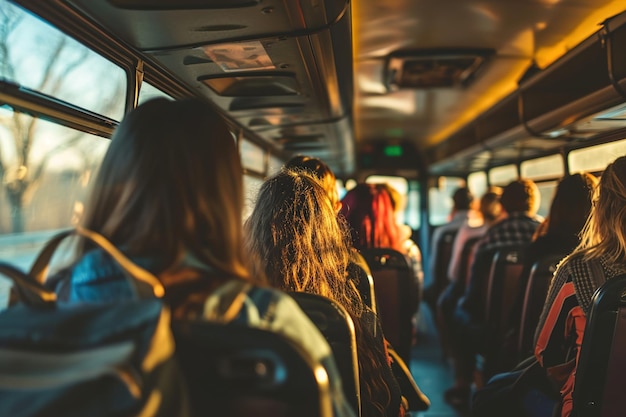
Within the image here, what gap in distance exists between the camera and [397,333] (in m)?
3.28

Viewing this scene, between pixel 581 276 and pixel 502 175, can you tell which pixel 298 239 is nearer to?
pixel 581 276

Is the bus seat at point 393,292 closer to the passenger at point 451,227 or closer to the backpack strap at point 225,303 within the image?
the backpack strap at point 225,303

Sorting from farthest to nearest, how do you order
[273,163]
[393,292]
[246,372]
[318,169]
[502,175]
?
[502,175]
[273,163]
[393,292]
[318,169]
[246,372]

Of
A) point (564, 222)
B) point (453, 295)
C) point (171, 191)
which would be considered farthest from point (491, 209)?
point (171, 191)

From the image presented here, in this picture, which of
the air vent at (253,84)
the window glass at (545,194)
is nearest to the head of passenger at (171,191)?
the air vent at (253,84)

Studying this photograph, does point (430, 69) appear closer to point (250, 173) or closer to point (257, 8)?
point (250, 173)

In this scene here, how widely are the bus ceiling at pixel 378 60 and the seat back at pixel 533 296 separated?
3.00 feet

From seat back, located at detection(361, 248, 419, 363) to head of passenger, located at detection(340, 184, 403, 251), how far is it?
0.19 metres

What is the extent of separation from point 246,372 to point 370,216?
2402 millimetres

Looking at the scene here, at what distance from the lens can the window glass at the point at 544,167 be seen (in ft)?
15.7

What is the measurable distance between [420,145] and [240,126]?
18.4ft

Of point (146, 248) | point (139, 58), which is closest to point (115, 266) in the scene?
point (146, 248)

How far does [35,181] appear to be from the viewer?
69.2 inches

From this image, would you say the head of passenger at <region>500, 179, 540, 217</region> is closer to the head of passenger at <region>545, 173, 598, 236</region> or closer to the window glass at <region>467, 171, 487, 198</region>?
the head of passenger at <region>545, 173, 598, 236</region>
